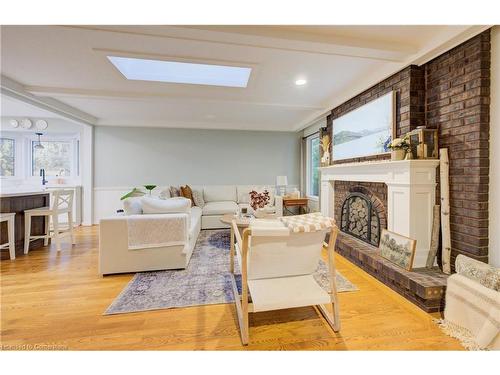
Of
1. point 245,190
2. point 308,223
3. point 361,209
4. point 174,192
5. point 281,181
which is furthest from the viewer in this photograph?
point 245,190

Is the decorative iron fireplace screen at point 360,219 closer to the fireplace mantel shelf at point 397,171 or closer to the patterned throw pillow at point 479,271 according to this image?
the fireplace mantel shelf at point 397,171

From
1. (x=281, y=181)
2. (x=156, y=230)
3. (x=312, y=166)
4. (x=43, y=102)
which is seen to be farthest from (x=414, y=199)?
(x=43, y=102)

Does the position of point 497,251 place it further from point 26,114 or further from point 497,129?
point 26,114

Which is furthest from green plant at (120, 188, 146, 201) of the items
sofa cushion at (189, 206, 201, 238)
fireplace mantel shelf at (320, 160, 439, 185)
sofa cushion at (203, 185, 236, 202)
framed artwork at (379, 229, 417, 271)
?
framed artwork at (379, 229, 417, 271)

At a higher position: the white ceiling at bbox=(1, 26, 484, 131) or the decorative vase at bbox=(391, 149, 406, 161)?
the white ceiling at bbox=(1, 26, 484, 131)

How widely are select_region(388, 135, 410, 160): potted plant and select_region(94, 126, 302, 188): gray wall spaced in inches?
142

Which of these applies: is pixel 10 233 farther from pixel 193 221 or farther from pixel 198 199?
pixel 198 199

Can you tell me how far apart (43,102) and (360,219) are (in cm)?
534

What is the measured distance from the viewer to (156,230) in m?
2.55

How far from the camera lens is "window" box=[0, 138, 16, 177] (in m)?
4.99

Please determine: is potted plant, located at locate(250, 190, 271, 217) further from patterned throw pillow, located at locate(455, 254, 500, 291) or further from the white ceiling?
patterned throw pillow, located at locate(455, 254, 500, 291)
